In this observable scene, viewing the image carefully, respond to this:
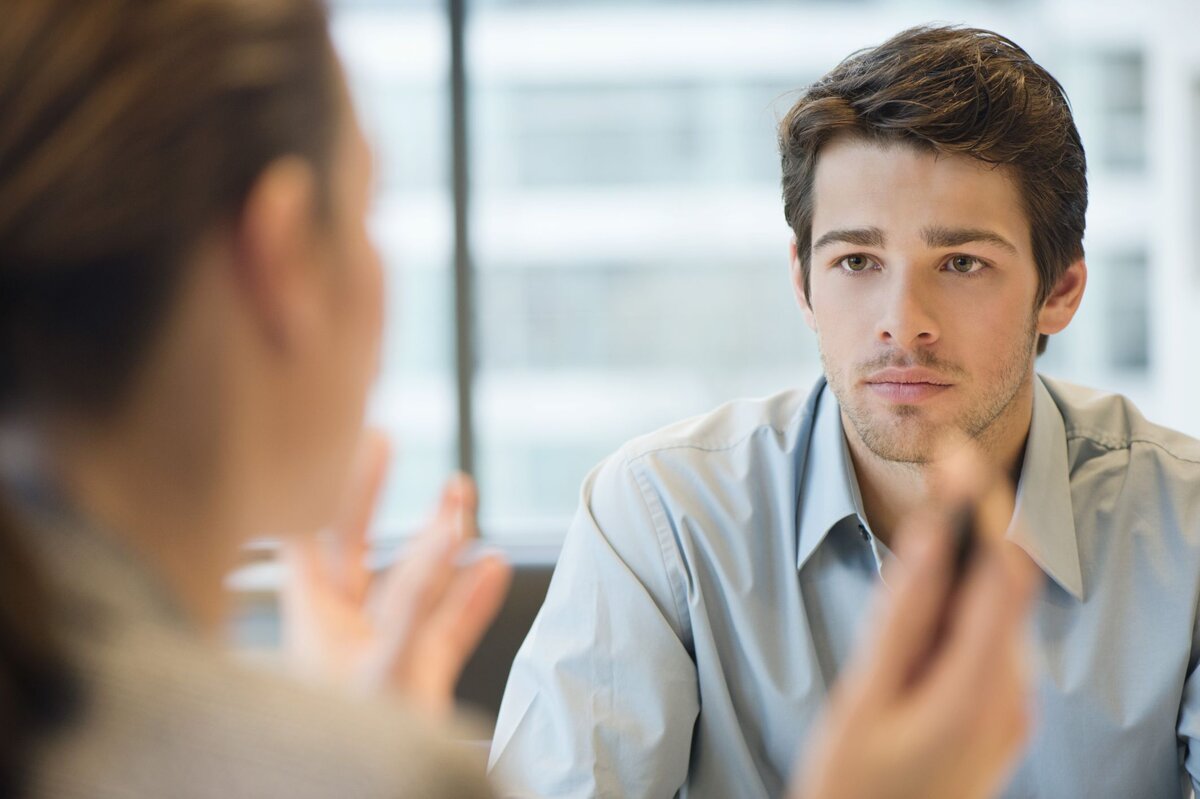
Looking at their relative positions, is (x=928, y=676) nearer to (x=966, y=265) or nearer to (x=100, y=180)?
(x=100, y=180)

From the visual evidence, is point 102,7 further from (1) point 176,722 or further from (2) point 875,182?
(2) point 875,182

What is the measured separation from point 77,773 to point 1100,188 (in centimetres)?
357

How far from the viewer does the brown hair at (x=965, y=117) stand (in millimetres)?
1498

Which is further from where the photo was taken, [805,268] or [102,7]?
[805,268]

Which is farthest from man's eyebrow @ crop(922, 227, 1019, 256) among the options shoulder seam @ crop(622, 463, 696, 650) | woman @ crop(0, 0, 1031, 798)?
woman @ crop(0, 0, 1031, 798)

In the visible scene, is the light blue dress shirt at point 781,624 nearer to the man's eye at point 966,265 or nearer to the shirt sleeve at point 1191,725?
the shirt sleeve at point 1191,725

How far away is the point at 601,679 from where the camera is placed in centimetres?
141

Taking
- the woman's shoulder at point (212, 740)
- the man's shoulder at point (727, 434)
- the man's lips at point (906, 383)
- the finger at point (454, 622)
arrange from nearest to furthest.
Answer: the woman's shoulder at point (212, 740) → the finger at point (454, 622) → the man's lips at point (906, 383) → the man's shoulder at point (727, 434)

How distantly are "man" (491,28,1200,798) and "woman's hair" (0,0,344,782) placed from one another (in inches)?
38.0

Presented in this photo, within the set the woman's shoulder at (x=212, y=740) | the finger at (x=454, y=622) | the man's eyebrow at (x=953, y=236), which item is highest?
the man's eyebrow at (x=953, y=236)

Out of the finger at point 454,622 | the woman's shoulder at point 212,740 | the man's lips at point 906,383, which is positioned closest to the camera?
the woman's shoulder at point 212,740

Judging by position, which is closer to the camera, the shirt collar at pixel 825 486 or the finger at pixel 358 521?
the finger at pixel 358 521

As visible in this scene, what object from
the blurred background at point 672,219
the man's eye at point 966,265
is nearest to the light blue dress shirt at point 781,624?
the man's eye at point 966,265

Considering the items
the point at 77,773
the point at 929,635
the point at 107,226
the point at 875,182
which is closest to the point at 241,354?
the point at 107,226
